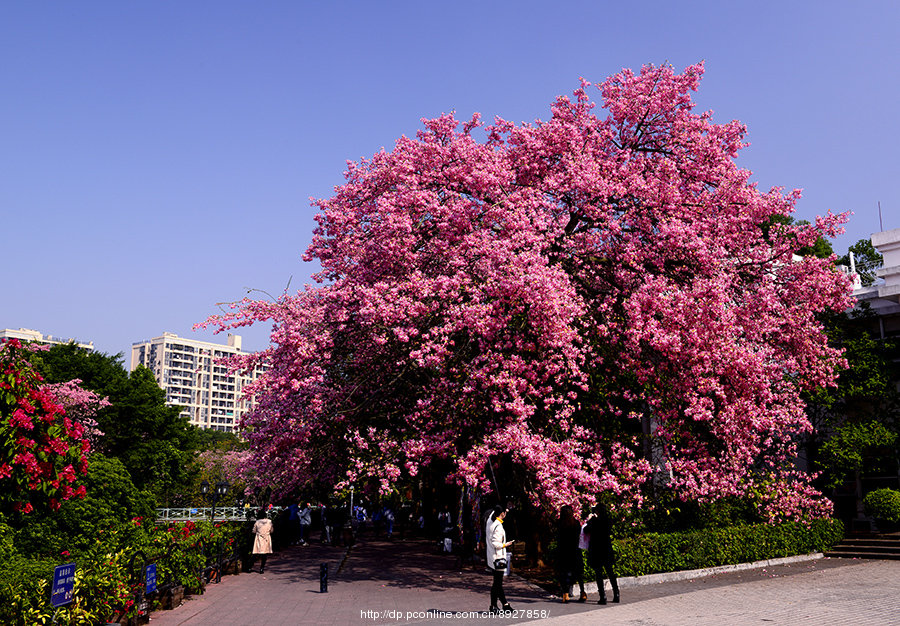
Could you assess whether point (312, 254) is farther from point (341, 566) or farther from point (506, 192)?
point (341, 566)

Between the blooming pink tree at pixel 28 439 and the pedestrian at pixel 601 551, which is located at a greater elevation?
the blooming pink tree at pixel 28 439

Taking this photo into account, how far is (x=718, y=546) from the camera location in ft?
64.2

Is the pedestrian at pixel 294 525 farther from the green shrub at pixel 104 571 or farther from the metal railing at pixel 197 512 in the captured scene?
the metal railing at pixel 197 512

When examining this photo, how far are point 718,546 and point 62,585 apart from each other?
16.2 m

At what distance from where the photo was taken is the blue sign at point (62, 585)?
30.9ft

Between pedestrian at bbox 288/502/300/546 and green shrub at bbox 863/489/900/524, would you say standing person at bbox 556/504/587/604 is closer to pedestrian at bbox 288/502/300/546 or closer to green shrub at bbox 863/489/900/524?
green shrub at bbox 863/489/900/524

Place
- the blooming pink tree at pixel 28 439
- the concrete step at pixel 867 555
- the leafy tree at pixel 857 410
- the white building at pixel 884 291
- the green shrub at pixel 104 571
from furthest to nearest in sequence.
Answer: the white building at pixel 884 291 → the leafy tree at pixel 857 410 → the concrete step at pixel 867 555 → the green shrub at pixel 104 571 → the blooming pink tree at pixel 28 439

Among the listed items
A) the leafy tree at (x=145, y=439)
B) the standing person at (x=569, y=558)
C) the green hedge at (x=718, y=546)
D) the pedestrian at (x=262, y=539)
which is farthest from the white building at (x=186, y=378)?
the standing person at (x=569, y=558)

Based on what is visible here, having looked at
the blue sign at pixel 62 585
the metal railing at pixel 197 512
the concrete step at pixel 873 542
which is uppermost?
the blue sign at pixel 62 585

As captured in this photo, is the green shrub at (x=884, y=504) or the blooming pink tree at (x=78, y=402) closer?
the green shrub at (x=884, y=504)

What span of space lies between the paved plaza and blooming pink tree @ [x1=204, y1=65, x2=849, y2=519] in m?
2.28

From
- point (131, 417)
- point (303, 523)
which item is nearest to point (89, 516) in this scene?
point (303, 523)

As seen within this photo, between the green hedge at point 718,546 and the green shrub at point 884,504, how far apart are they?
51.8 inches

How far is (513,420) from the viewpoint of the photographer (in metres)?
16.4
